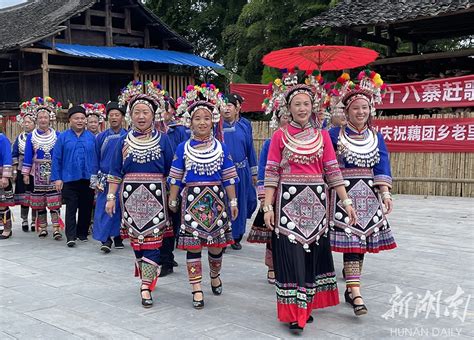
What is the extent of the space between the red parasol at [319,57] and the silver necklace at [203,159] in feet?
4.45

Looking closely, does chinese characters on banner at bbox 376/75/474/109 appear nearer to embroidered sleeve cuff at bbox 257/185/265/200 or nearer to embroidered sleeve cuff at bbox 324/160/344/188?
embroidered sleeve cuff at bbox 257/185/265/200

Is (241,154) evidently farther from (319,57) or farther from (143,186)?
(143,186)

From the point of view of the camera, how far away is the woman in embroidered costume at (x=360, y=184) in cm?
425

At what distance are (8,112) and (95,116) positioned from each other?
470 inches

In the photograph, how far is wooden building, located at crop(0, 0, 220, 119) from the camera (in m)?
17.4

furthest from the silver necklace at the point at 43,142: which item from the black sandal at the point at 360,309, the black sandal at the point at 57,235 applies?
the black sandal at the point at 360,309

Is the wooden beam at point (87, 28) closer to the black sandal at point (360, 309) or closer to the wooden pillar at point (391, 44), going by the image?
the wooden pillar at point (391, 44)

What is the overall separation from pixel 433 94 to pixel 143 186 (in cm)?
829

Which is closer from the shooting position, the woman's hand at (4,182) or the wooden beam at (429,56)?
the woman's hand at (4,182)

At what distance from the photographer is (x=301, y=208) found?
395cm

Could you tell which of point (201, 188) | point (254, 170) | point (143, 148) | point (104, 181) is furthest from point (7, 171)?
point (201, 188)

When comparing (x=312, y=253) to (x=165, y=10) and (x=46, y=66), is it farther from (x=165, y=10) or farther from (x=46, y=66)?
(x=165, y=10)

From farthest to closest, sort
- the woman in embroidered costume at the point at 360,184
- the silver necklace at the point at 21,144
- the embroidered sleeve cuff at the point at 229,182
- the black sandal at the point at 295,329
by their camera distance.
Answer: the silver necklace at the point at 21,144
the embroidered sleeve cuff at the point at 229,182
the woman in embroidered costume at the point at 360,184
the black sandal at the point at 295,329

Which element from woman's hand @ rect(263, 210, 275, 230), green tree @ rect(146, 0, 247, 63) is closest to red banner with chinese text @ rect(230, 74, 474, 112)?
woman's hand @ rect(263, 210, 275, 230)
